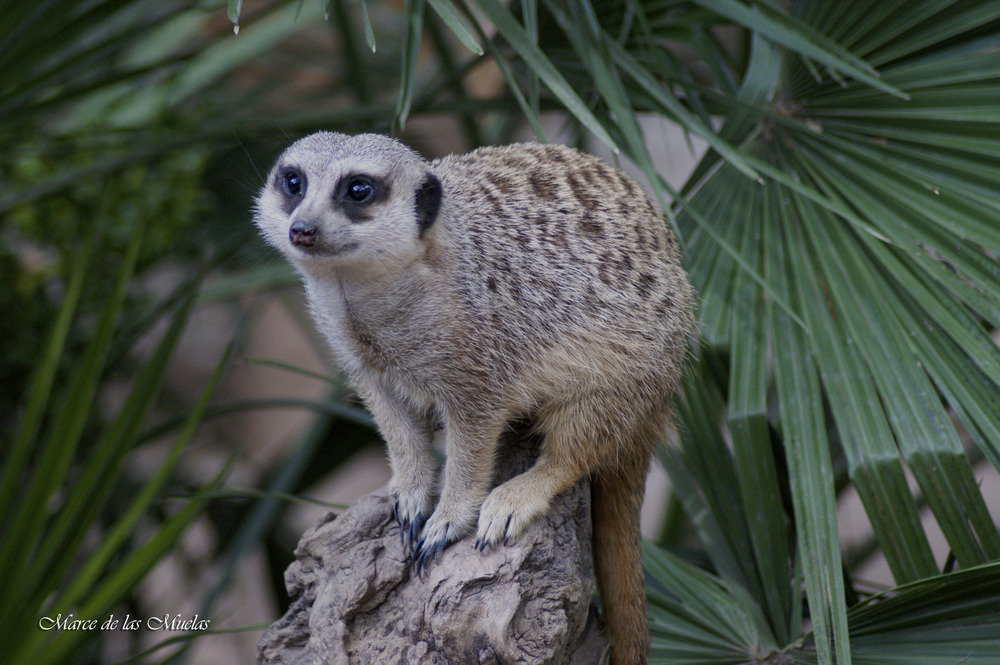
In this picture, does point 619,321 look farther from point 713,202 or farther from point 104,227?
point 104,227

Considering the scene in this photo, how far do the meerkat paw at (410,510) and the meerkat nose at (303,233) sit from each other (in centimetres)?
47

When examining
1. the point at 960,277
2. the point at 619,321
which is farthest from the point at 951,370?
the point at 619,321

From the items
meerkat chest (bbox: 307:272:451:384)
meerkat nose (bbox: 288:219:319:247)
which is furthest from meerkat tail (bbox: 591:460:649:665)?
meerkat nose (bbox: 288:219:319:247)

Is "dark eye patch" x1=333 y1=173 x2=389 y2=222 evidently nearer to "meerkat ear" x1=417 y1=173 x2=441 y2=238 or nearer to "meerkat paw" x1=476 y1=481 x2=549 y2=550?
"meerkat ear" x1=417 y1=173 x2=441 y2=238

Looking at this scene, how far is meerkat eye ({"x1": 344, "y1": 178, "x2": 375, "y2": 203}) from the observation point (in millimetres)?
1246

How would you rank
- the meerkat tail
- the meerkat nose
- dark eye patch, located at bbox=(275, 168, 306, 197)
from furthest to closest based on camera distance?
1. the meerkat tail
2. dark eye patch, located at bbox=(275, 168, 306, 197)
3. the meerkat nose

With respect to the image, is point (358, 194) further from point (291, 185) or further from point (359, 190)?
point (291, 185)

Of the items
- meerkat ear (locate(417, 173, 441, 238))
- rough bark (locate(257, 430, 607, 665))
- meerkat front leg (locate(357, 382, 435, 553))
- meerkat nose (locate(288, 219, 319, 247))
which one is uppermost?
Answer: meerkat ear (locate(417, 173, 441, 238))

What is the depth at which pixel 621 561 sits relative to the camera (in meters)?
1.41

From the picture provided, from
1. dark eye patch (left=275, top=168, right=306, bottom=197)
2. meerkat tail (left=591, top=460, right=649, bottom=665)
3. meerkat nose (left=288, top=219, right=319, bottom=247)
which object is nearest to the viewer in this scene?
meerkat nose (left=288, top=219, right=319, bottom=247)

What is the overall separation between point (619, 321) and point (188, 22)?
2642 mm

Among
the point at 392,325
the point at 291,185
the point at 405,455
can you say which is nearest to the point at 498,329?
the point at 392,325

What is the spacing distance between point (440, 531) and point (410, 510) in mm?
91

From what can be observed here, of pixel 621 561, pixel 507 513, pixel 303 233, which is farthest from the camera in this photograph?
pixel 621 561
